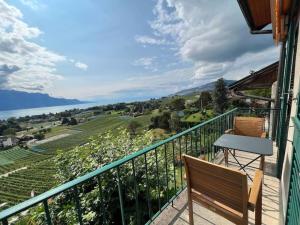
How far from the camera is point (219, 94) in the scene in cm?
3450

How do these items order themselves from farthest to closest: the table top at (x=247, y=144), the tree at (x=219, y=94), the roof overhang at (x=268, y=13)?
the tree at (x=219, y=94), the table top at (x=247, y=144), the roof overhang at (x=268, y=13)

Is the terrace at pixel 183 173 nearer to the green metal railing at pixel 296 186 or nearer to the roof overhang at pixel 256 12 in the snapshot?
the roof overhang at pixel 256 12

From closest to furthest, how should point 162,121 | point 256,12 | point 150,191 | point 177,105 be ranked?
point 256,12 < point 150,191 < point 162,121 < point 177,105

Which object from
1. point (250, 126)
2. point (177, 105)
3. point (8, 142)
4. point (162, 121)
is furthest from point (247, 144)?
point (8, 142)

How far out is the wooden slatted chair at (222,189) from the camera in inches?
52.4

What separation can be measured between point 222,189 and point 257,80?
16.2ft

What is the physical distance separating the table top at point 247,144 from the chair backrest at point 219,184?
3.87 ft

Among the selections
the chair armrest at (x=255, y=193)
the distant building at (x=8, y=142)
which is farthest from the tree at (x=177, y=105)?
the chair armrest at (x=255, y=193)

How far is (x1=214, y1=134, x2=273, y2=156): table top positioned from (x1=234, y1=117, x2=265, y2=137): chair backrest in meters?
0.70

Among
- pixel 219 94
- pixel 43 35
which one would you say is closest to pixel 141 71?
pixel 219 94

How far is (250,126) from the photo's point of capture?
3.56 m

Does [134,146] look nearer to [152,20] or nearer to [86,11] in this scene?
[86,11]

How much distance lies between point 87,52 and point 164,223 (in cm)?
1671

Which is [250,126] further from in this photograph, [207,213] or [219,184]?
[219,184]
